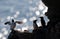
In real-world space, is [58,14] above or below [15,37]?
above

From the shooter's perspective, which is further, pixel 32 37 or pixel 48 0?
pixel 32 37

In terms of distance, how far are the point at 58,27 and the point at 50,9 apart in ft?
8.98

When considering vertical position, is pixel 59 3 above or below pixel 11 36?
above

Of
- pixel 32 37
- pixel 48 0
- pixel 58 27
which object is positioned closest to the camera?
pixel 58 27

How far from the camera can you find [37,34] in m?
26.2

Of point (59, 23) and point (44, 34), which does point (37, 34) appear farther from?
point (59, 23)

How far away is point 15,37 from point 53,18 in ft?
15.7

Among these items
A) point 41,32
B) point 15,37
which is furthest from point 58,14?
point 15,37

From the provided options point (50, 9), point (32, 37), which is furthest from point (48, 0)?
point (32, 37)

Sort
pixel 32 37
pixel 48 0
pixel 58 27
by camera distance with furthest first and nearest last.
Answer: pixel 32 37 → pixel 48 0 → pixel 58 27

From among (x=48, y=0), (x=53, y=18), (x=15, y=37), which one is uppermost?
(x=48, y=0)

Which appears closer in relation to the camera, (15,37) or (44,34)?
(44,34)

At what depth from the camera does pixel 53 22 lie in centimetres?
2441

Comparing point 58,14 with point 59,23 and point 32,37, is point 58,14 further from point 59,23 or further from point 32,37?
point 32,37
